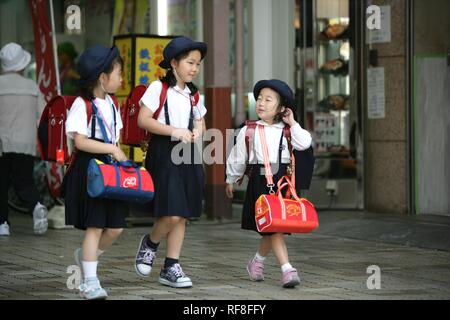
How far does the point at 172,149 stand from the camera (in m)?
8.20

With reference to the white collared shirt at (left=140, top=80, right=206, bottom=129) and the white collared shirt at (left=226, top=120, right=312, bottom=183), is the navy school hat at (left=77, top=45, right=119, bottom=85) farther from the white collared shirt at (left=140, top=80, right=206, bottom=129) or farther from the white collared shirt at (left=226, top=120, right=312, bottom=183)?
the white collared shirt at (left=226, top=120, right=312, bottom=183)

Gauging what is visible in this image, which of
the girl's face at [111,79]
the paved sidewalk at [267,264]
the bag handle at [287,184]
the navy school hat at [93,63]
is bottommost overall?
the paved sidewalk at [267,264]

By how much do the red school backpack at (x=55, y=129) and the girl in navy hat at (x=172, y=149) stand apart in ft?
1.23

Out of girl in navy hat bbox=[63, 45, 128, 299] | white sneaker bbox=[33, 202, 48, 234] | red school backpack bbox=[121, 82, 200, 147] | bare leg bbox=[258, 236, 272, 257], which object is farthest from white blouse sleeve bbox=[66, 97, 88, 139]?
white sneaker bbox=[33, 202, 48, 234]

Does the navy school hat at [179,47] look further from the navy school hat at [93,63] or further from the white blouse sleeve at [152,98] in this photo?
the navy school hat at [93,63]

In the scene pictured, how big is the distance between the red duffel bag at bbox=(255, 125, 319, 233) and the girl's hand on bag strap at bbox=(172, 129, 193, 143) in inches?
25.6

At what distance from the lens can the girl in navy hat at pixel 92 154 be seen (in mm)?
7633

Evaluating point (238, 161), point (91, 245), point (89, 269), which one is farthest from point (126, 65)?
point (89, 269)

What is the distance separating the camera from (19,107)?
1238 cm

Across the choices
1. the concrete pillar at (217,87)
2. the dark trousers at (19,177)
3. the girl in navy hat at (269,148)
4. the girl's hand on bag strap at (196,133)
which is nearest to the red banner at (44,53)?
the dark trousers at (19,177)

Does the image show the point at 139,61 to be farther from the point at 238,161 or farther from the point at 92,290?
the point at 92,290

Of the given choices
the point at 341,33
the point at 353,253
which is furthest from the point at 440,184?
the point at 353,253
